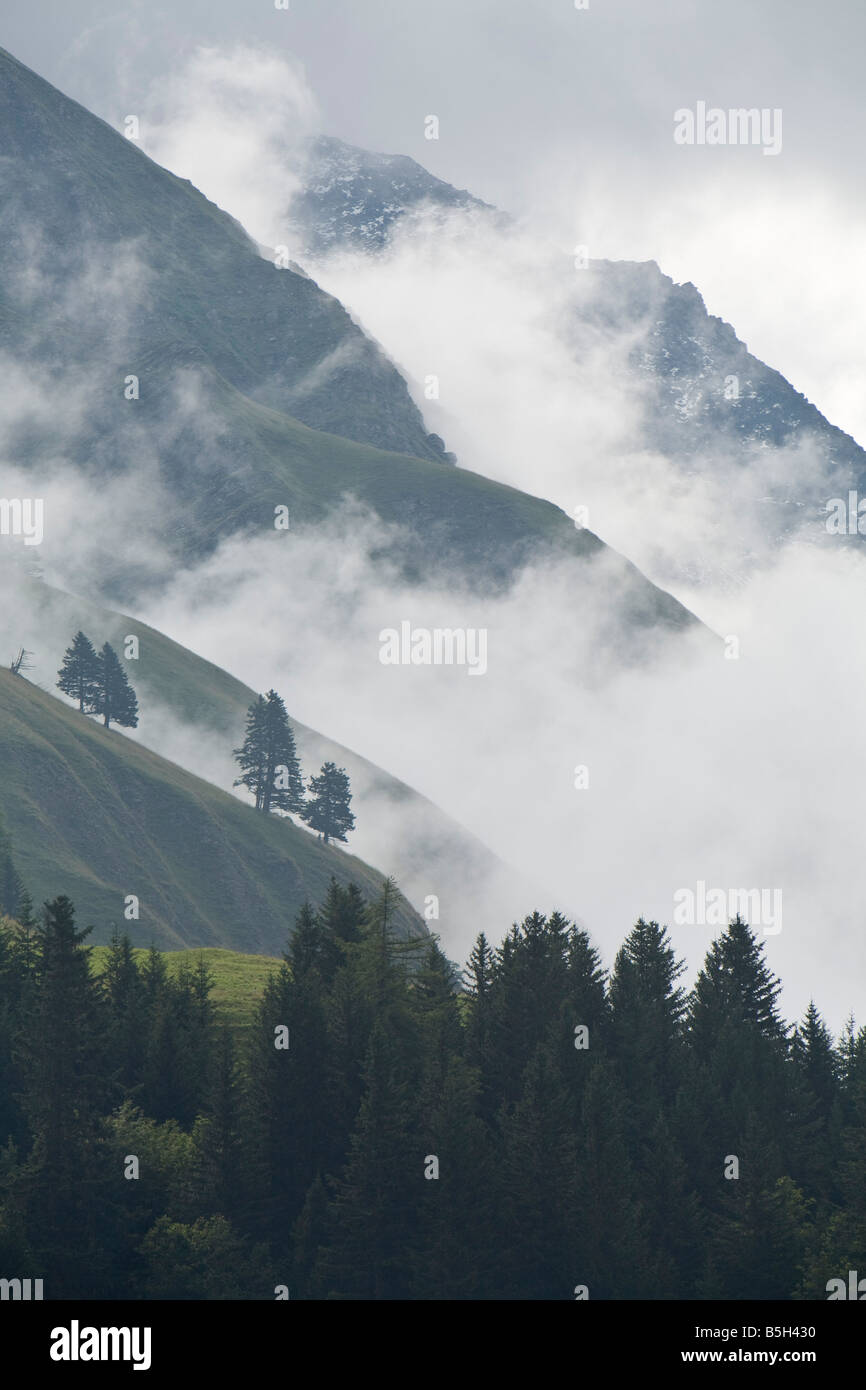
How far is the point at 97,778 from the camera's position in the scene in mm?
186625

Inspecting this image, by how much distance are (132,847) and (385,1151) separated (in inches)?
4530

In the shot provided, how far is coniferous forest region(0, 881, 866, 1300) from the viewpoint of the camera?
218ft

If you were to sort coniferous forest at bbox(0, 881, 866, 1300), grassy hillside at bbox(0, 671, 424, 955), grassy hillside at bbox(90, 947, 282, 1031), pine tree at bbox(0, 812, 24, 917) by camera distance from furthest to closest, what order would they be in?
grassy hillside at bbox(0, 671, 424, 955) < pine tree at bbox(0, 812, 24, 917) < grassy hillside at bbox(90, 947, 282, 1031) < coniferous forest at bbox(0, 881, 866, 1300)

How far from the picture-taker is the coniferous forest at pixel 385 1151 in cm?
6656

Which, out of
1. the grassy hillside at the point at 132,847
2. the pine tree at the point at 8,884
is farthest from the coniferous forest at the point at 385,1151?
the grassy hillside at the point at 132,847

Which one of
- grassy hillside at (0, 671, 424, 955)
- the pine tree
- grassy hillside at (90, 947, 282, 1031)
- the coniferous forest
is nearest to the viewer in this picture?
the coniferous forest

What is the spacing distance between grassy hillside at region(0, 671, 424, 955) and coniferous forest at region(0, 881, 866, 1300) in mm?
76895

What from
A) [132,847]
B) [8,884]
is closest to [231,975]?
[8,884]

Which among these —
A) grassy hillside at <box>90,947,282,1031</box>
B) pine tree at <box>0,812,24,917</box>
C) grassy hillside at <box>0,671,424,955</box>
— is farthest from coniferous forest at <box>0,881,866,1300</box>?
grassy hillside at <box>0,671,424,955</box>

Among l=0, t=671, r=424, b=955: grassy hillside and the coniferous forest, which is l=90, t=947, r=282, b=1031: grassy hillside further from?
l=0, t=671, r=424, b=955: grassy hillside

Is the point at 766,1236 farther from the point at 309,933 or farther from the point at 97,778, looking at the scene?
the point at 97,778

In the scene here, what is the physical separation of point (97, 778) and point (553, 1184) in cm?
12462

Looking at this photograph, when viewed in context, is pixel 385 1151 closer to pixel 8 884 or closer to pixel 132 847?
pixel 8 884
